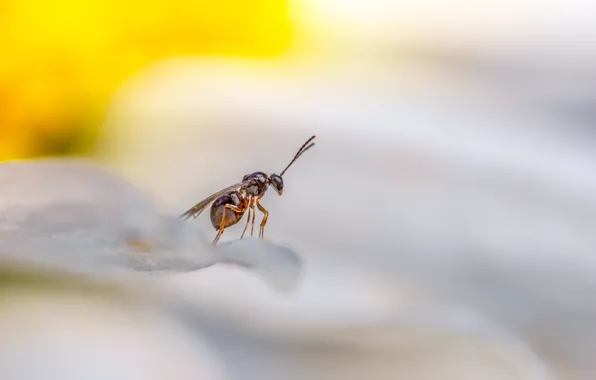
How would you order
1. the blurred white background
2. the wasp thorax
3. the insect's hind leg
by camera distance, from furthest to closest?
the wasp thorax
the insect's hind leg
the blurred white background

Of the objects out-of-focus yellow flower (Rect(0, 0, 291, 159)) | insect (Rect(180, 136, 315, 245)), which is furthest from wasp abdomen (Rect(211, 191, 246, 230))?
out-of-focus yellow flower (Rect(0, 0, 291, 159))

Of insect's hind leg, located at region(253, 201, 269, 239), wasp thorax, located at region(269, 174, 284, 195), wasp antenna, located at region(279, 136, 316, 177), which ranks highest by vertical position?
wasp antenna, located at region(279, 136, 316, 177)

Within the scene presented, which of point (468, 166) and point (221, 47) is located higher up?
point (221, 47)

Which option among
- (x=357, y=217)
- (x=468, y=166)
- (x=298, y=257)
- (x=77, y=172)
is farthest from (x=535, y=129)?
(x=77, y=172)

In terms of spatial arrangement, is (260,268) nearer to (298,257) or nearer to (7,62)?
(298,257)

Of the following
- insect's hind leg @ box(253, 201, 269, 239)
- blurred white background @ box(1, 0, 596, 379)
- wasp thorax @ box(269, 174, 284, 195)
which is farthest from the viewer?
wasp thorax @ box(269, 174, 284, 195)

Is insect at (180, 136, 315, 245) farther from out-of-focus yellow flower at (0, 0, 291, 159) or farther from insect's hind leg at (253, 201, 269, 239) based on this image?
out-of-focus yellow flower at (0, 0, 291, 159)
